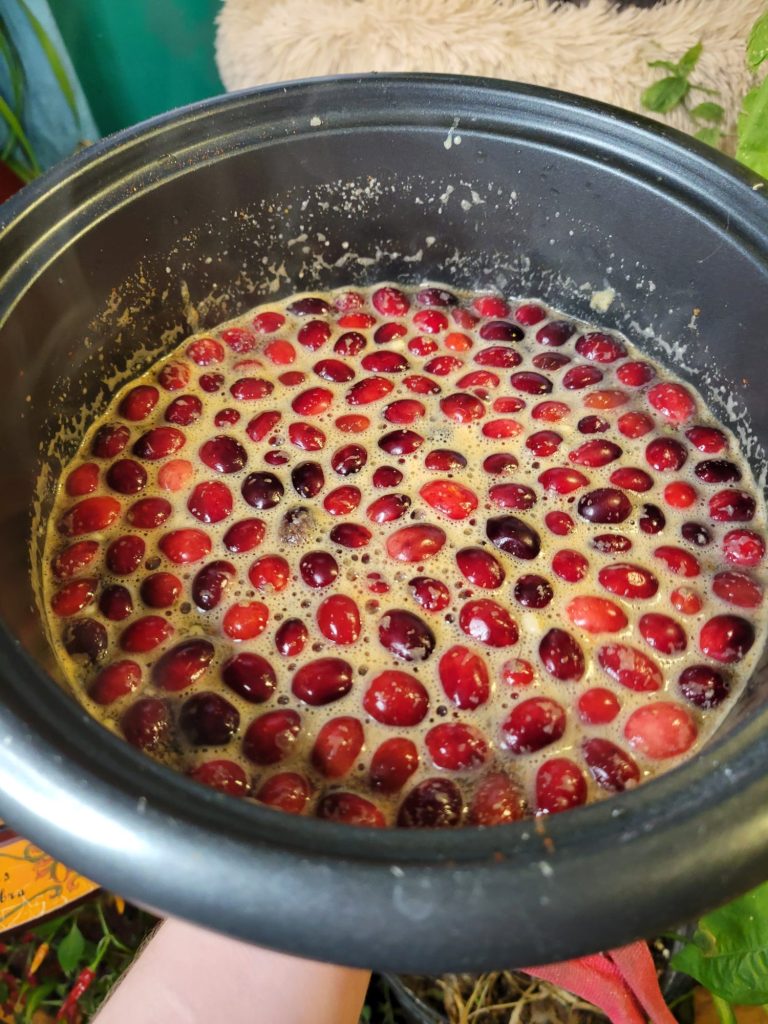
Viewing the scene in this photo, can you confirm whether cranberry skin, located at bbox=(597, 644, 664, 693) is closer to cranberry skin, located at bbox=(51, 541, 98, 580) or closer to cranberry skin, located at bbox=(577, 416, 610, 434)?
cranberry skin, located at bbox=(577, 416, 610, 434)

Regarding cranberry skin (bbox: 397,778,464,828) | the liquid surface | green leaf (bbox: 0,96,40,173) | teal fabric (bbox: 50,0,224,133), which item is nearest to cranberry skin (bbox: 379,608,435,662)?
the liquid surface

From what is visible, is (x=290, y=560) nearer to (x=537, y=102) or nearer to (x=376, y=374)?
(x=376, y=374)

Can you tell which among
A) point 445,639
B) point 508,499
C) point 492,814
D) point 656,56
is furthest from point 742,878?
point 656,56

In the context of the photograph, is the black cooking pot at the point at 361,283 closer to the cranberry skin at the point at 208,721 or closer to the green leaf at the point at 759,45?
the cranberry skin at the point at 208,721

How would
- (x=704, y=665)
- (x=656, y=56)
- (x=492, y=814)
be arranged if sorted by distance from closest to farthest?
(x=492, y=814), (x=704, y=665), (x=656, y=56)

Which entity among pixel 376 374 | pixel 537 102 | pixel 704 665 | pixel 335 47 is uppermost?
pixel 335 47

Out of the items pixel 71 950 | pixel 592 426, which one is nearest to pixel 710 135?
pixel 592 426

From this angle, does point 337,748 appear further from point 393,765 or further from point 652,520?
point 652,520
